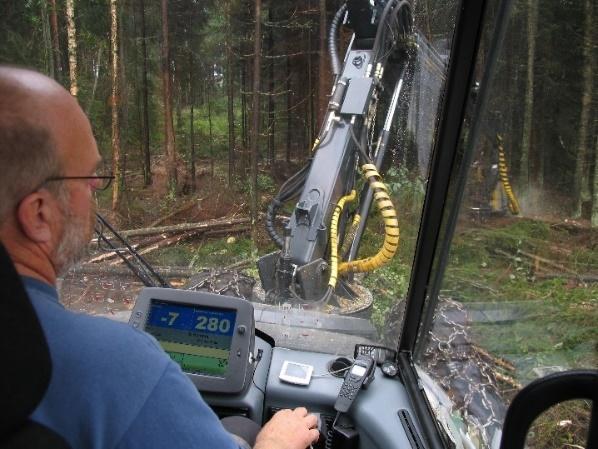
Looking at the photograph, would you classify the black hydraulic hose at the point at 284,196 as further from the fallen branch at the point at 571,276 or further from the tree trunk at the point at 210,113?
the tree trunk at the point at 210,113

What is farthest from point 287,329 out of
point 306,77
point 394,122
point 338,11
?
point 306,77

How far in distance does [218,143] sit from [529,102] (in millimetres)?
6183

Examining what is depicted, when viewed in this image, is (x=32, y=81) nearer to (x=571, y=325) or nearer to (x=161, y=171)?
(x=571, y=325)

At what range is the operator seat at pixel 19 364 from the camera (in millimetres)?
662

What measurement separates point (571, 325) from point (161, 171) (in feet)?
23.9

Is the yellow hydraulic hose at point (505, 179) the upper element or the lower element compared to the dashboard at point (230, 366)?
upper

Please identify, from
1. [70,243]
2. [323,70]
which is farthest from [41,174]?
[323,70]

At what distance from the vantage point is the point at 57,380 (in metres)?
0.76

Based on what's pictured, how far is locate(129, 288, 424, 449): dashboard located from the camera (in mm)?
1837

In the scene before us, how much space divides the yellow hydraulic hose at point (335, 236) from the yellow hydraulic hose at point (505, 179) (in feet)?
4.13

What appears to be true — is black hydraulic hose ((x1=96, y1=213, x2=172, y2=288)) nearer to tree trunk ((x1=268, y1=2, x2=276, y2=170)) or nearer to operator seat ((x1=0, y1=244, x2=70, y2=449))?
operator seat ((x1=0, y1=244, x2=70, y2=449))

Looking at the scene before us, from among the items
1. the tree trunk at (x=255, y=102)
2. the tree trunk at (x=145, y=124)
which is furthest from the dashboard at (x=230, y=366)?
the tree trunk at (x=145, y=124)

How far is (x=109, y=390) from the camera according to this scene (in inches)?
30.7

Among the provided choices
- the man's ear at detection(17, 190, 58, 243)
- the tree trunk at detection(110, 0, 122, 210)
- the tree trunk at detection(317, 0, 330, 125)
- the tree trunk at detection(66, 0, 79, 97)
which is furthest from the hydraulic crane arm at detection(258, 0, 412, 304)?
the tree trunk at detection(66, 0, 79, 97)
